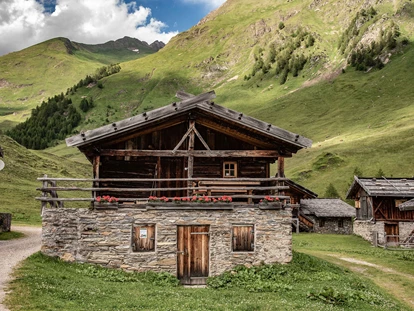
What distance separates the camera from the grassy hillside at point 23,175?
47.5 meters

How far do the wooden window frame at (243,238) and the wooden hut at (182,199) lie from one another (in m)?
0.05

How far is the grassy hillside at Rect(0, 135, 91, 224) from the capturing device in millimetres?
47531

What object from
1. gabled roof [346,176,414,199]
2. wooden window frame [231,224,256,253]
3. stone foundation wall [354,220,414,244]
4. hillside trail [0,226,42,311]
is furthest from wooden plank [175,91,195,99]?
stone foundation wall [354,220,414,244]

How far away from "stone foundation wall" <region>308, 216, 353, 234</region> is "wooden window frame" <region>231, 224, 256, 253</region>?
3699 cm

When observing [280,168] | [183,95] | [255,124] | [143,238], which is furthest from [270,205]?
[183,95]

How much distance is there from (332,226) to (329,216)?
2.03 m

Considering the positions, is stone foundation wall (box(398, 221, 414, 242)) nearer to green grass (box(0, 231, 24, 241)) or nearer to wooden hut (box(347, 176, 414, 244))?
wooden hut (box(347, 176, 414, 244))

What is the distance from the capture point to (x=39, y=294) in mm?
13508

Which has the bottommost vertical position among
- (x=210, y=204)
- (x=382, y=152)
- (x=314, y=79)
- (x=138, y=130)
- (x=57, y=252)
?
(x=57, y=252)

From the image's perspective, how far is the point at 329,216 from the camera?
183ft

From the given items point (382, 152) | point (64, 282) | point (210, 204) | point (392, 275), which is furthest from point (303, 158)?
point (64, 282)

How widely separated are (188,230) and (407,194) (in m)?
29.8

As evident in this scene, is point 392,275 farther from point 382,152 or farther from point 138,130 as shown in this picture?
point 382,152

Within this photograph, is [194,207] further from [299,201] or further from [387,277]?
[299,201]
